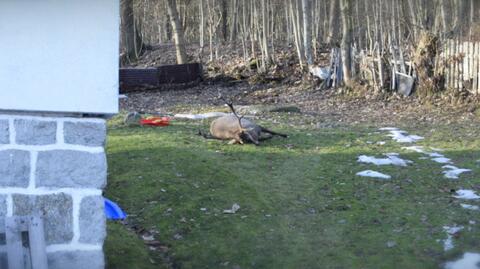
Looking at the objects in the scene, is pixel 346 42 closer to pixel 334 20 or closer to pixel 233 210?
pixel 334 20

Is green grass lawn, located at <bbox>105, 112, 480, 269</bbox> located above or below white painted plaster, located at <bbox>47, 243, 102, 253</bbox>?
→ below

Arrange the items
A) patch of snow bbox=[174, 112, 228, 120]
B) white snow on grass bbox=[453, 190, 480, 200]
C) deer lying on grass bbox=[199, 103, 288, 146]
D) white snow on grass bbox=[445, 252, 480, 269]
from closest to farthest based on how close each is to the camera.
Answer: white snow on grass bbox=[445, 252, 480, 269], white snow on grass bbox=[453, 190, 480, 200], deer lying on grass bbox=[199, 103, 288, 146], patch of snow bbox=[174, 112, 228, 120]

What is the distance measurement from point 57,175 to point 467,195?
17.2ft

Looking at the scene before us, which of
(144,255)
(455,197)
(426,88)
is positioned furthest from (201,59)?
(144,255)

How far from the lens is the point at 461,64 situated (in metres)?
16.1

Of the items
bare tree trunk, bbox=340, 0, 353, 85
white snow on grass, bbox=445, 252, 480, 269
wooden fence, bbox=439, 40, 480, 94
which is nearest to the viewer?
white snow on grass, bbox=445, 252, 480, 269

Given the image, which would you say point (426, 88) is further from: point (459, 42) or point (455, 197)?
point (455, 197)

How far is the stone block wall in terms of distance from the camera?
494 cm

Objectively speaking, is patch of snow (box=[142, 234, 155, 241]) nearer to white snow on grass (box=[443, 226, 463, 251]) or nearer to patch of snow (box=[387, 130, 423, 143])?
white snow on grass (box=[443, 226, 463, 251])

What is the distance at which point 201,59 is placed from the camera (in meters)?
25.5

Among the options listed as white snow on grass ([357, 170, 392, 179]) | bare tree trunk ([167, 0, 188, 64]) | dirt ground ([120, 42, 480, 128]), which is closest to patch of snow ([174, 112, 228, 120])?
dirt ground ([120, 42, 480, 128])

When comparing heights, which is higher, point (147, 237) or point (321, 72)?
point (321, 72)

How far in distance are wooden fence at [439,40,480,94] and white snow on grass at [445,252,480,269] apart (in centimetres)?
976

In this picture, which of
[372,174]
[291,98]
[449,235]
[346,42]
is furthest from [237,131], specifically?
[346,42]
